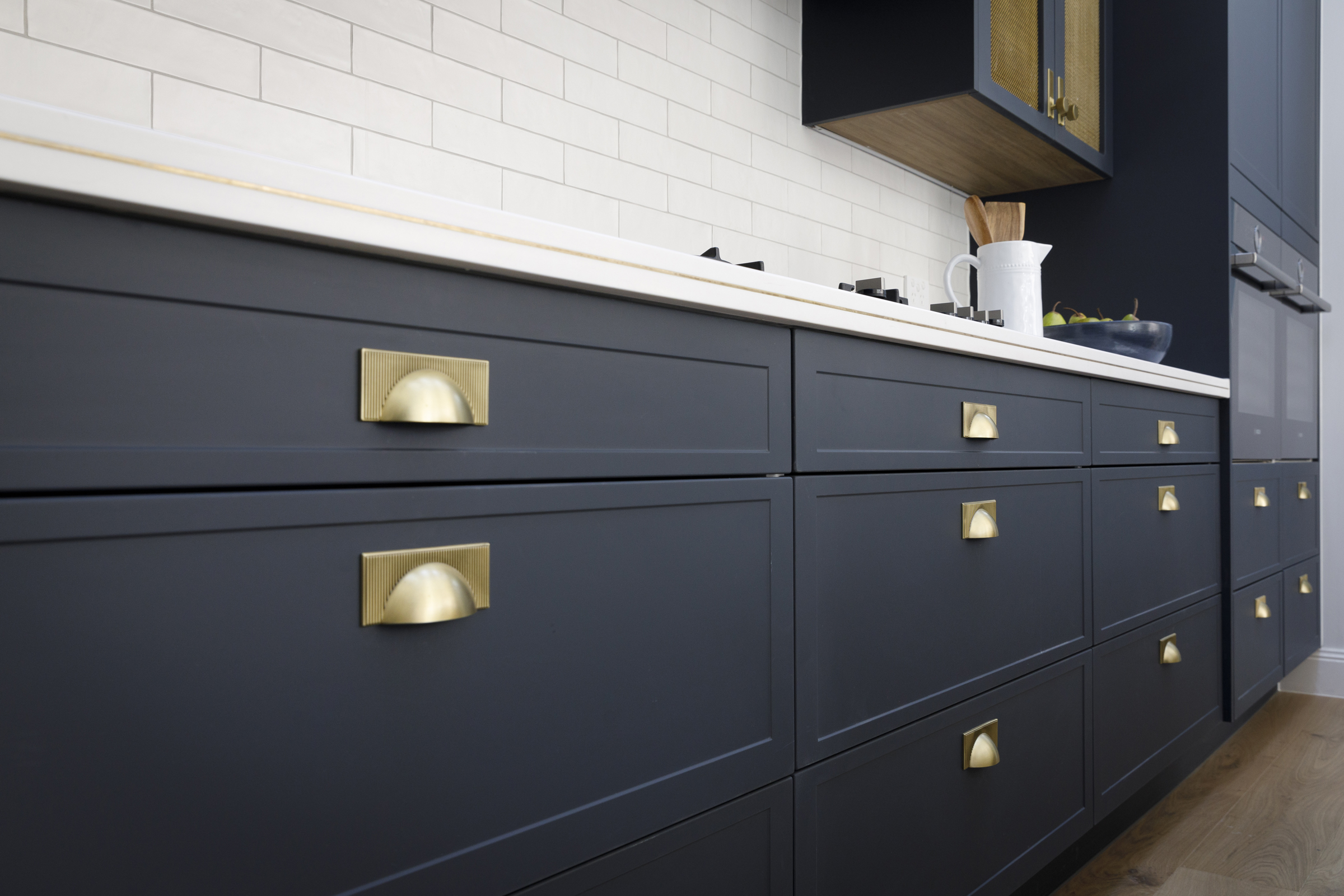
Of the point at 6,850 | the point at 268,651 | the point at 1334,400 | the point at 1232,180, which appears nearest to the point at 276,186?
the point at 268,651

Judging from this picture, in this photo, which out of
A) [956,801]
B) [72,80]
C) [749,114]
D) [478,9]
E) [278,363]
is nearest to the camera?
Result: [278,363]

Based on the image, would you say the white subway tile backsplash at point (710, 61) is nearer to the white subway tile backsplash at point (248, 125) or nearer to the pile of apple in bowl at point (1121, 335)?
the white subway tile backsplash at point (248, 125)

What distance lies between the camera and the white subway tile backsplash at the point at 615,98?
162 cm

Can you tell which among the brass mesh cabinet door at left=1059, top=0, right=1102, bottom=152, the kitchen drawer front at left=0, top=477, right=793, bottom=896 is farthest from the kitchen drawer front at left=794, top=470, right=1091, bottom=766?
the brass mesh cabinet door at left=1059, top=0, right=1102, bottom=152

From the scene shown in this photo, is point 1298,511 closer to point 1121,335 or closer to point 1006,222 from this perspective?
point 1121,335

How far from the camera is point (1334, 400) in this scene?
10.7 ft

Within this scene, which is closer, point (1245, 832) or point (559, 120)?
point (559, 120)

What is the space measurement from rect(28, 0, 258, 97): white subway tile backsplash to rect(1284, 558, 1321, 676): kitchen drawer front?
3073 millimetres

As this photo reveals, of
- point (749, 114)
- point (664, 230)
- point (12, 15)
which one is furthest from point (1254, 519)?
point (12, 15)

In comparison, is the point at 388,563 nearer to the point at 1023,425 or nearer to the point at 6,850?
the point at 6,850

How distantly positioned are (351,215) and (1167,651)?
2.02 metres

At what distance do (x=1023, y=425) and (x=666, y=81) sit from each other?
3.02ft

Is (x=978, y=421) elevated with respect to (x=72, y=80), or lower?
lower

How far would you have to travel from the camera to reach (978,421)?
1.38 m
